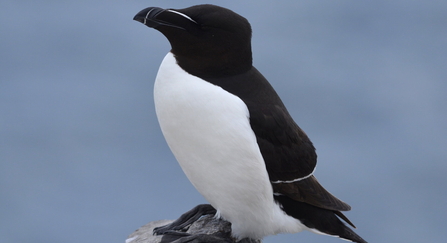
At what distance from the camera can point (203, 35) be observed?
121 inches

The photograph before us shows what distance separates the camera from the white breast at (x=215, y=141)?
2.98m

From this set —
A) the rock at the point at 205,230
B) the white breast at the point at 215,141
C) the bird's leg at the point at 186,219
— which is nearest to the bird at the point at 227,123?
the white breast at the point at 215,141

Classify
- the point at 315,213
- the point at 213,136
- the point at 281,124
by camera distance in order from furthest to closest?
the point at 315,213, the point at 281,124, the point at 213,136

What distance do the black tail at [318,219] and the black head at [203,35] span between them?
890mm

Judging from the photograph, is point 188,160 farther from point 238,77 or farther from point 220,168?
point 238,77

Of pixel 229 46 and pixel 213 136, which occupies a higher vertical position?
pixel 229 46

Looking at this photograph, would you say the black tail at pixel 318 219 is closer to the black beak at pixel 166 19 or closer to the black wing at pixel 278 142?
the black wing at pixel 278 142

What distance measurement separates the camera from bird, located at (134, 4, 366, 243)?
3.00 meters

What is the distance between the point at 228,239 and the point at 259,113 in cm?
87

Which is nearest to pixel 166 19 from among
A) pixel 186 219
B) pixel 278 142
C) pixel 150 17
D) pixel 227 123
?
pixel 150 17

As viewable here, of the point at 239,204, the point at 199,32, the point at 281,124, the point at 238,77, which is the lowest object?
the point at 239,204

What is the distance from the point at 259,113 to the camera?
3102 millimetres

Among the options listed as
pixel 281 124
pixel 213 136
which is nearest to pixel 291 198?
pixel 281 124

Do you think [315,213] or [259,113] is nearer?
[259,113]
